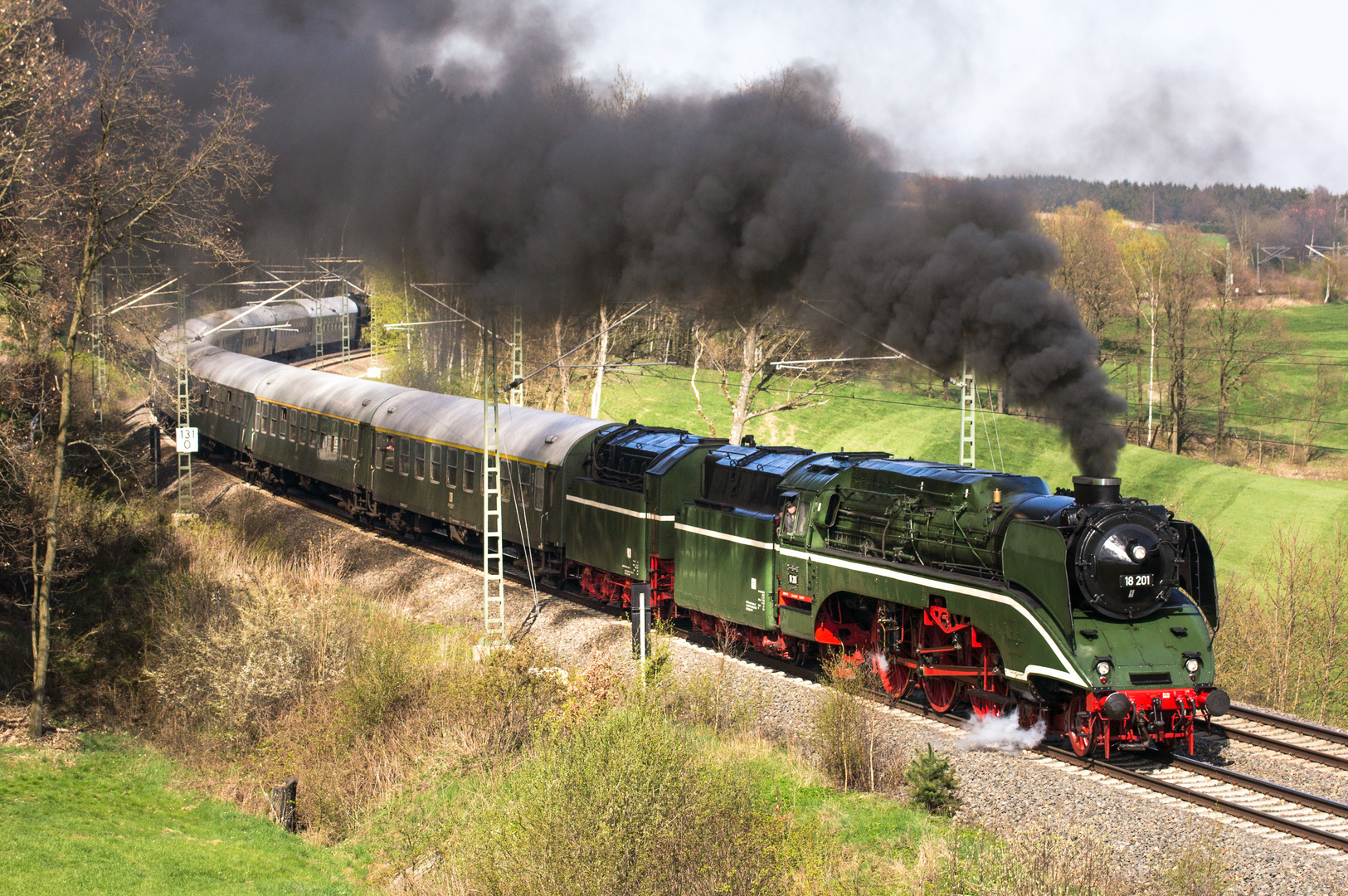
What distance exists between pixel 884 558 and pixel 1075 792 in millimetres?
3653

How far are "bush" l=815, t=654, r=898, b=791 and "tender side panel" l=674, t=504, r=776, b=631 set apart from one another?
10.9 ft

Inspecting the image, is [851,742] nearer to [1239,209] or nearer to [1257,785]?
[1257,785]

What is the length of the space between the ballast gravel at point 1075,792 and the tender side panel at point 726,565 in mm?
829

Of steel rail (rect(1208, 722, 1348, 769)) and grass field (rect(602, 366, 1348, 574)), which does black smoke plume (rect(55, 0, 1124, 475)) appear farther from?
grass field (rect(602, 366, 1348, 574))

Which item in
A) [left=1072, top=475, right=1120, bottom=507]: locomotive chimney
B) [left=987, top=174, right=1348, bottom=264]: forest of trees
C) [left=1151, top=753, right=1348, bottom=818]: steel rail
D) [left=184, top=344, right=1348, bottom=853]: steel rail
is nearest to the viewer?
[left=184, top=344, right=1348, bottom=853]: steel rail

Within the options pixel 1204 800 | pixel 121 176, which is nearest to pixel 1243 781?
pixel 1204 800

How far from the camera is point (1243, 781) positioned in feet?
36.3

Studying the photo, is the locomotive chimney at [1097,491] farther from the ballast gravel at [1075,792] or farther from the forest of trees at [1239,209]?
the forest of trees at [1239,209]

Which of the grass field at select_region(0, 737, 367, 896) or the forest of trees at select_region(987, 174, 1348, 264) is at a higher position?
the forest of trees at select_region(987, 174, 1348, 264)

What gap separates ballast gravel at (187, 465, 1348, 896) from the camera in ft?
29.6

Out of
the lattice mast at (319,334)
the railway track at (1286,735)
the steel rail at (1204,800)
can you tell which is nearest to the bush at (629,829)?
the steel rail at (1204,800)

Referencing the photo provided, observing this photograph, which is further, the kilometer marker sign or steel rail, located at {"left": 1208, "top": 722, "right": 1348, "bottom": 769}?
the kilometer marker sign

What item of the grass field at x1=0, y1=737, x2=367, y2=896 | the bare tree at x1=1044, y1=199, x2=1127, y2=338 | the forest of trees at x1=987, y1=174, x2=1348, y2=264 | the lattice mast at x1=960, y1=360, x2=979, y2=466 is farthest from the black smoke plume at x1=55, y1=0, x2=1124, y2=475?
the forest of trees at x1=987, y1=174, x2=1348, y2=264

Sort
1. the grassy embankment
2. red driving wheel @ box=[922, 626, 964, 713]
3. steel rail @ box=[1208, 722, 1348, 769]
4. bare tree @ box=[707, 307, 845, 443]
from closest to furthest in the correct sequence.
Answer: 1. the grassy embankment
2. steel rail @ box=[1208, 722, 1348, 769]
3. red driving wheel @ box=[922, 626, 964, 713]
4. bare tree @ box=[707, 307, 845, 443]
